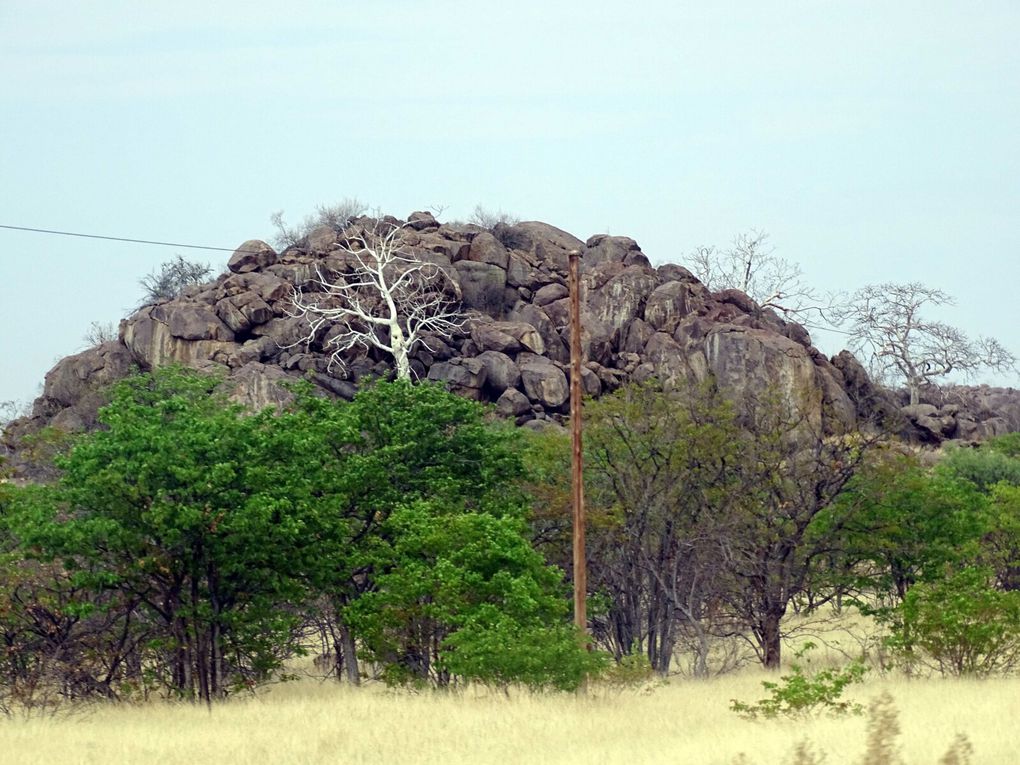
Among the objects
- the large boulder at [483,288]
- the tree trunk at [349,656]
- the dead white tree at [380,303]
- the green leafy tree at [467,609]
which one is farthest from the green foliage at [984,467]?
the green leafy tree at [467,609]

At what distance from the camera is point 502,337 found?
54.2 m

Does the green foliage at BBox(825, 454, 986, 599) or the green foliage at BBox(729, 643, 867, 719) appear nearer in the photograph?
the green foliage at BBox(729, 643, 867, 719)

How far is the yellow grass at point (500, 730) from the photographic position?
1527 centimetres

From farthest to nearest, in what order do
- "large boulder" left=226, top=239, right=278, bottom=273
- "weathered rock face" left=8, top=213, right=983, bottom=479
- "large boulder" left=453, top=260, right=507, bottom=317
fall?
"large boulder" left=226, top=239, right=278, bottom=273
"large boulder" left=453, top=260, right=507, bottom=317
"weathered rock face" left=8, top=213, right=983, bottom=479

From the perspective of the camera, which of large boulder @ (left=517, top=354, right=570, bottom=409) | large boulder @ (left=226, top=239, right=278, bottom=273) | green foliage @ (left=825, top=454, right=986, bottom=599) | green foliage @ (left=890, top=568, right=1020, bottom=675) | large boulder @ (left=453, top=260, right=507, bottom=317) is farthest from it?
large boulder @ (left=226, top=239, right=278, bottom=273)

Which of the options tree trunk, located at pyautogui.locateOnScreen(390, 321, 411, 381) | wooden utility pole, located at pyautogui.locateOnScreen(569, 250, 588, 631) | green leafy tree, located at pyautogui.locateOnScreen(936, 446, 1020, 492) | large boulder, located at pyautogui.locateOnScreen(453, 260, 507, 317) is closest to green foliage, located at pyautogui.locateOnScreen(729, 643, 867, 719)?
wooden utility pole, located at pyautogui.locateOnScreen(569, 250, 588, 631)

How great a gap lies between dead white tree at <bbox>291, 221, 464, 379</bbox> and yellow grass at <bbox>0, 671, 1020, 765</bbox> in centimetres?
3339

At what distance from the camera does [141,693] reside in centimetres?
2423

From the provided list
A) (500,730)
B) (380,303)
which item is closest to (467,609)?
(500,730)

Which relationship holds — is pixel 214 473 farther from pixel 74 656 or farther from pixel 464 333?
pixel 464 333

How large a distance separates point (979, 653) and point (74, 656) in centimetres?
1711

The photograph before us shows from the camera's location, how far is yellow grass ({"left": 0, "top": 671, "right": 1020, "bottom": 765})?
15.3m

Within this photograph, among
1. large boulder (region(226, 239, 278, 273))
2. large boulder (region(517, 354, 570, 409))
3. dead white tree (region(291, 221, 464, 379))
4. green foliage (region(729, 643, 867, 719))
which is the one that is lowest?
green foliage (region(729, 643, 867, 719))

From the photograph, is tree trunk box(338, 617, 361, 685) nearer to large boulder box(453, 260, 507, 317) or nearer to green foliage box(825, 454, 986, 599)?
green foliage box(825, 454, 986, 599)
